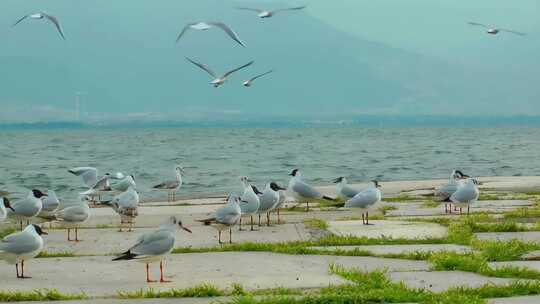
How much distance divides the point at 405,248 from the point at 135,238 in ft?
13.6

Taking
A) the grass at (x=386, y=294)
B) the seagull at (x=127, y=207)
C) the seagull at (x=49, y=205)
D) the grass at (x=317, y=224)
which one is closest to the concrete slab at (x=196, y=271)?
the grass at (x=386, y=294)

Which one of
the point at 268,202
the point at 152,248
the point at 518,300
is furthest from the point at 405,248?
the point at 268,202

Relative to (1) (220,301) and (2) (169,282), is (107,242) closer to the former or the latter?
(2) (169,282)

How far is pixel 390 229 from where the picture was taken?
13.7 m

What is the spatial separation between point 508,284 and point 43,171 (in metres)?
36.3

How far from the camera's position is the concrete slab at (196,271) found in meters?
8.91

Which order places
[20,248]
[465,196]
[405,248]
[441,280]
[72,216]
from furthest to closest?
[465,196] → [72,216] → [405,248] → [20,248] → [441,280]

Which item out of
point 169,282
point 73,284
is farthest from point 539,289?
point 73,284

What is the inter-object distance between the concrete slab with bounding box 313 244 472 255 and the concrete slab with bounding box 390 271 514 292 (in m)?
1.60

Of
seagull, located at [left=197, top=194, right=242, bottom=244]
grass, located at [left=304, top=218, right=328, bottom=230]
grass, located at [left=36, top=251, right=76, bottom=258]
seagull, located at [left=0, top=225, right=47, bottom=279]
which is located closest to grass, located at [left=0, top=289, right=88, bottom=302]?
seagull, located at [left=0, top=225, right=47, bottom=279]

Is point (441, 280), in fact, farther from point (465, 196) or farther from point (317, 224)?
point (465, 196)

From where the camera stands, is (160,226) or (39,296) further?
(160,226)

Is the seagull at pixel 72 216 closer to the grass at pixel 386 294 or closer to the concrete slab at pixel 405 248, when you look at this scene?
the concrete slab at pixel 405 248

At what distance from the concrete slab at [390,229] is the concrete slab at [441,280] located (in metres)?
3.22
